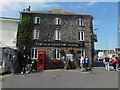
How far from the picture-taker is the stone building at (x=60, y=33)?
20.9 metres

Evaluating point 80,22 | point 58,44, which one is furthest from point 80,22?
point 58,44

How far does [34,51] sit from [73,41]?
5.79 meters

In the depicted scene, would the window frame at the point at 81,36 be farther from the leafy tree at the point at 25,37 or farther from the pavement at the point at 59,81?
the pavement at the point at 59,81

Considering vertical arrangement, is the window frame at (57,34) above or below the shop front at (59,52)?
above

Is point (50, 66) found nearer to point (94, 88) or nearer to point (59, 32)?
point (59, 32)

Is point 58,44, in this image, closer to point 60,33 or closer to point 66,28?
point 60,33

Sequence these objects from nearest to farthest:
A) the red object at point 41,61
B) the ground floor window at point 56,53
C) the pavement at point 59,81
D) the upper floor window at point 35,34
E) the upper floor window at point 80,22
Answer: the pavement at point 59,81, the red object at point 41,61, the ground floor window at point 56,53, the upper floor window at point 35,34, the upper floor window at point 80,22

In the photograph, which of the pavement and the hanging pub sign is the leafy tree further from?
the pavement

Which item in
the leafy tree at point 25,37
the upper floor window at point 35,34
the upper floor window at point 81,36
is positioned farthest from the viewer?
the upper floor window at point 81,36

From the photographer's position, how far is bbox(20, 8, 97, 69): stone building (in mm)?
20875

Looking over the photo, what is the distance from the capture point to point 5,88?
8.10 meters

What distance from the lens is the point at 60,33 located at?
2164cm

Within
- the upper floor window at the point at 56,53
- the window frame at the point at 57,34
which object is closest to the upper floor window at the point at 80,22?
the window frame at the point at 57,34

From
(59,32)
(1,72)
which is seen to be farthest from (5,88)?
(59,32)
